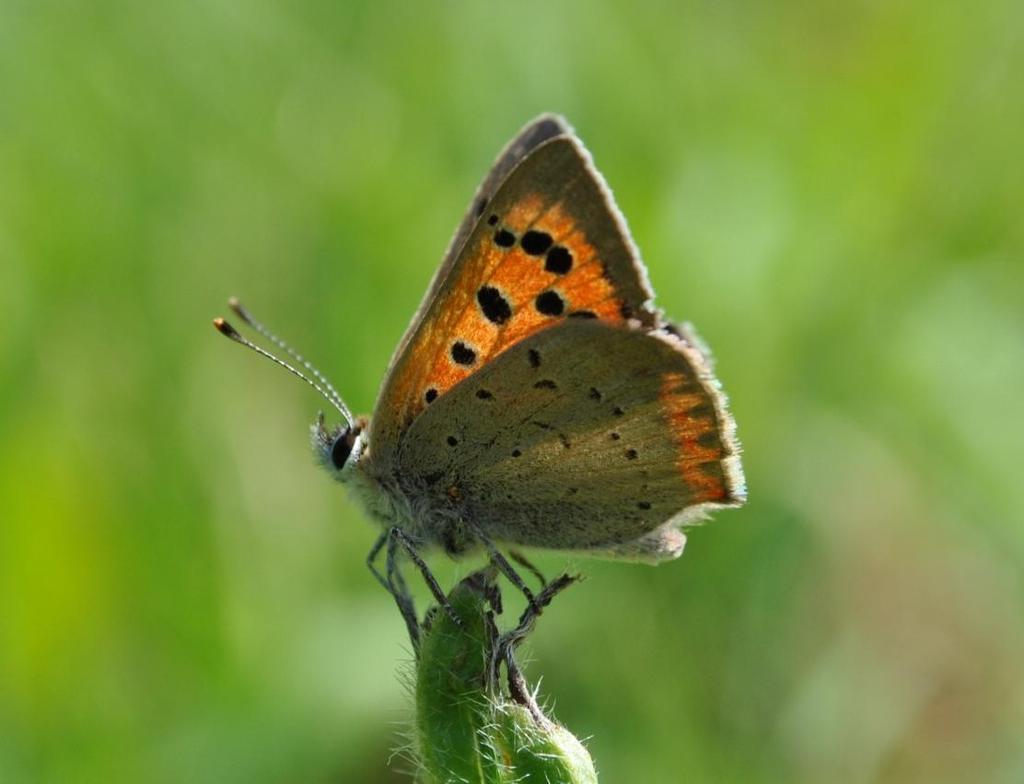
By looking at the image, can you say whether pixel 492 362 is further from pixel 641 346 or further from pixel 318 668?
pixel 318 668

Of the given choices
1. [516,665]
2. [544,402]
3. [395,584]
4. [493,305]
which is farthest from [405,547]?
[516,665]

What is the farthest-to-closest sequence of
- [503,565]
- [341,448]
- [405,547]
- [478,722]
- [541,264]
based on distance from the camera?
1. [341,448]
2. [405,547]
3. [541,264]
4. [503,565]
5. [478,722]

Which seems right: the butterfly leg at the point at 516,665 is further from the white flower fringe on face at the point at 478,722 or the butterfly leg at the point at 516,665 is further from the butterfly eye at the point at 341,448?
the butterfly eye at the point at 341,448

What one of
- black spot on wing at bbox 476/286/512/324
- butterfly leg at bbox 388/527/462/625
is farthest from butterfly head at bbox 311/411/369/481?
black spot on wing at bbox 476/286/512/324

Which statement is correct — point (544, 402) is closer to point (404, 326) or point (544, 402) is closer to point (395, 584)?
point (395, 584)

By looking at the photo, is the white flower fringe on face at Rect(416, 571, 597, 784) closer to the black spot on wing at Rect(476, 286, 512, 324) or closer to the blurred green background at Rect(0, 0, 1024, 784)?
the black spot on wing at Rect(476, 286, 512, 324)

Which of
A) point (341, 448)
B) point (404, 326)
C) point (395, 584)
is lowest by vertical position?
point (395, 584)

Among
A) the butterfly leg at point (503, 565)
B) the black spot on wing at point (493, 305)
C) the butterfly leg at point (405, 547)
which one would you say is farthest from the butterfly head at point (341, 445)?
the black spot on wing at point (493, 305)
